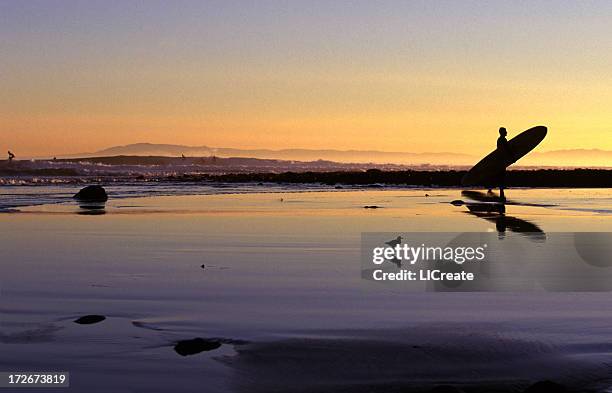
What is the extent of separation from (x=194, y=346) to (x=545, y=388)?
294 cm

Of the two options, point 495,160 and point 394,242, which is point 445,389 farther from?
point 495,160

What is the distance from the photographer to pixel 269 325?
25.1 ft

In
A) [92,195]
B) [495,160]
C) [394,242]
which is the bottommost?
[394,242]

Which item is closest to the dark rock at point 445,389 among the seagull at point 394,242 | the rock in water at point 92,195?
the seagull at point 394,242

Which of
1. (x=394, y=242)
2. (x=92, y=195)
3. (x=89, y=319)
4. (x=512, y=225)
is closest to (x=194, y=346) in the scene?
(x=89, y=319)

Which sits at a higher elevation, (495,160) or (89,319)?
(495,160)

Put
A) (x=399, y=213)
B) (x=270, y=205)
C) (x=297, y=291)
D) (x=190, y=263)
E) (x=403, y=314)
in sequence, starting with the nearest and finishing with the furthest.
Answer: (x=403, y=314)
(x=297, y=291)
(x=190, y=263)
(x=399, y=213)
(x=270, y=205)

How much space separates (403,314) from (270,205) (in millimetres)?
20084

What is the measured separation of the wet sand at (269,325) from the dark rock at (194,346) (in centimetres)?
2

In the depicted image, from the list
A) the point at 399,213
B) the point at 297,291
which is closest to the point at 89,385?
the point at 297,291

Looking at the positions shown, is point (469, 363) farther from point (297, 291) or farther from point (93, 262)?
point (93, 262)

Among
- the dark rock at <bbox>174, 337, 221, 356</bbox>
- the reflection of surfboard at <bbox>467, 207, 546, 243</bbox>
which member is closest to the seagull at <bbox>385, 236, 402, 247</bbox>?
the reflection of surfboard at <bbox>467, 207, 546, 243</bbox>

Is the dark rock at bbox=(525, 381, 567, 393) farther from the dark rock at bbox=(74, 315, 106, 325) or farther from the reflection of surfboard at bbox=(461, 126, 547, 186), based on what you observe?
the reflection of surfboard at bbox=(461, 126, 547, 186)

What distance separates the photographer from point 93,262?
40.4ft
